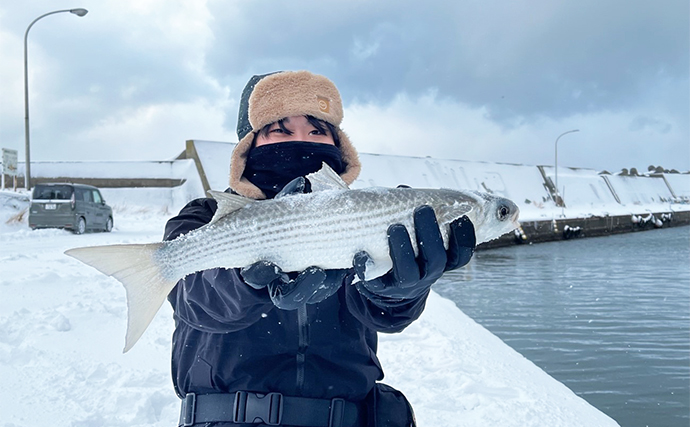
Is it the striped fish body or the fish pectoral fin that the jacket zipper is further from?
the fish pectoral fin

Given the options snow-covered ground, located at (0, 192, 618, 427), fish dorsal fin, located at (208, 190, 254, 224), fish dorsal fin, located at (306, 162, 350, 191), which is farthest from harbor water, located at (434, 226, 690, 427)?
fish dorsal fin, located at (208, 190, 254, 224)

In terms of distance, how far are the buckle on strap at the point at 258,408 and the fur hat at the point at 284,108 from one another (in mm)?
1250

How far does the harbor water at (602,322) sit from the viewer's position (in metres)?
7.61

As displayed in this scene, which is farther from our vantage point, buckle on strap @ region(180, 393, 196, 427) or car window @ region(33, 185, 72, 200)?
car window @ region(33, 185, 72, 200)

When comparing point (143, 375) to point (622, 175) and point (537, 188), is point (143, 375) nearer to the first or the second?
point (537, 188)

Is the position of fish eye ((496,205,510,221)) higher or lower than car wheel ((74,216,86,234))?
lower

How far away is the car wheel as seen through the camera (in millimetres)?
17219

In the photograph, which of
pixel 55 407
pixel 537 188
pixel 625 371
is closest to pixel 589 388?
pixel 625 371

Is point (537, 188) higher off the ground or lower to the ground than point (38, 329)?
higher

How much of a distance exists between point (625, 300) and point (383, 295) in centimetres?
1375

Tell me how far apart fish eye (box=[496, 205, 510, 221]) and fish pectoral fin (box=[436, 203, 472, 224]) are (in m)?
0.21

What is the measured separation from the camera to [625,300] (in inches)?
540

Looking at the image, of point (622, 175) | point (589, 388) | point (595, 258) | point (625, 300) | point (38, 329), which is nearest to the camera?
point (38, 329)

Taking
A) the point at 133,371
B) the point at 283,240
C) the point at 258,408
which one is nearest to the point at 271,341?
the point at 258,408
